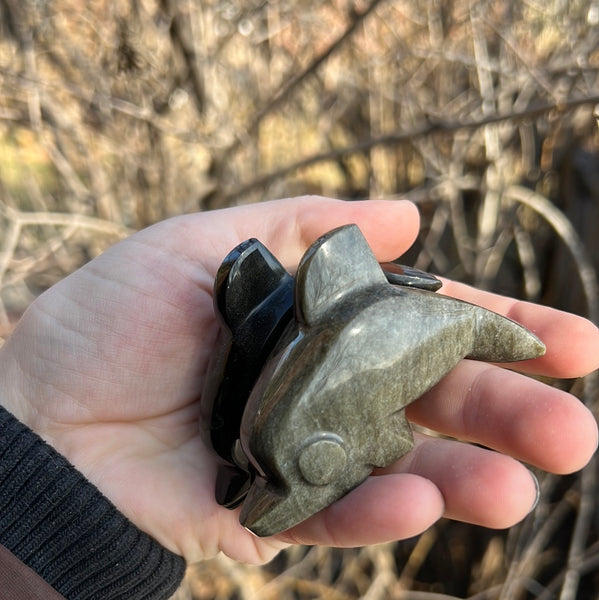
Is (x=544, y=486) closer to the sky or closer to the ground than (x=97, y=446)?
closer to the ground

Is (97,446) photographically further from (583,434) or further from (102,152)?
(102,152)

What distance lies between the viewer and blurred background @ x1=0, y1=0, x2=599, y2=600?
2170 mm

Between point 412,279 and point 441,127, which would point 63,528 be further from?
point 441,127

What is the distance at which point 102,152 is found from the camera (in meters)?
2.60

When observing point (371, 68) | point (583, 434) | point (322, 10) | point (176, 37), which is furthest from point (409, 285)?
point (322, 10)

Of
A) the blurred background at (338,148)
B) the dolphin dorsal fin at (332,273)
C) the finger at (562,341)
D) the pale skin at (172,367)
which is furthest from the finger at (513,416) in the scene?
the blurred background at (338,148)

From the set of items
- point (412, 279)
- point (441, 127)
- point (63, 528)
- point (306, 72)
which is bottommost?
point (63, 528)

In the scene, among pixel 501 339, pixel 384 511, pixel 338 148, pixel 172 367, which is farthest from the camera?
pixel 338 148

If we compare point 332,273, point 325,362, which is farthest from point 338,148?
point 325,362

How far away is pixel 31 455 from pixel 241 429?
1.43ft

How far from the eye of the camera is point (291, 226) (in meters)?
1.33

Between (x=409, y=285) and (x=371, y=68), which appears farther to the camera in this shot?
(x=371, y=68)

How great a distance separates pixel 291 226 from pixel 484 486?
64 centimetres

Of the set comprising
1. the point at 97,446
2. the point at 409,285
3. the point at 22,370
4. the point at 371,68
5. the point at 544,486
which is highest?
the point at 371,68
